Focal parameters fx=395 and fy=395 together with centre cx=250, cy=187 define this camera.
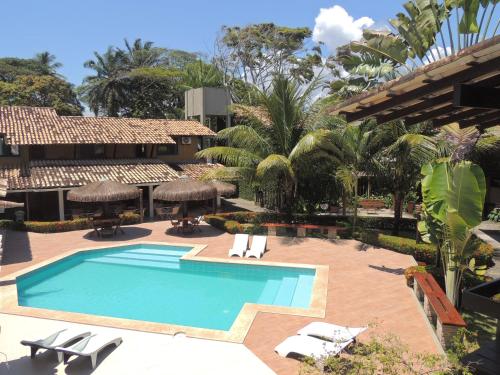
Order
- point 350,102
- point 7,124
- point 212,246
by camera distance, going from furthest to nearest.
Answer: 1. point 7,124
2. point 212,246
3. point 350,102

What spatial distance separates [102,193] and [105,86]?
3236 cm

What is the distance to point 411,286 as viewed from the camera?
1111 centimetres

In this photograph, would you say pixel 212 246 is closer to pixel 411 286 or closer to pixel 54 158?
pixel 411 286

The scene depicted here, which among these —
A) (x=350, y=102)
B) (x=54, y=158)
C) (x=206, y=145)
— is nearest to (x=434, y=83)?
(x=350, y=102)

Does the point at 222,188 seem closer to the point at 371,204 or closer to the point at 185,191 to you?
the point at 185,191

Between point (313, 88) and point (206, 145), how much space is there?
1480cm

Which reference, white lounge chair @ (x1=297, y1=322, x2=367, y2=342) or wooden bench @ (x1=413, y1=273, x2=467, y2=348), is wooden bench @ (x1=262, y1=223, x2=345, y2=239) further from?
white lounge chair @ (x1=297, y1=322, x2=367, y2=342)

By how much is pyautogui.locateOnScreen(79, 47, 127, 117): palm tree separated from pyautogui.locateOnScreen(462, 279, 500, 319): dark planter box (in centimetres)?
4763

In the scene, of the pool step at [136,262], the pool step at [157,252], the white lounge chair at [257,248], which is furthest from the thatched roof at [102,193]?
the white lounge chair at [257,248]

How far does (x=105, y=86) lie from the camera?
46.2 m

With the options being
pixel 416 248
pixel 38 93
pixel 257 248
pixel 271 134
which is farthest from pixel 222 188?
pixel 38 93

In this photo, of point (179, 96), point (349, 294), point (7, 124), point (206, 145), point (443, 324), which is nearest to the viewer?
point (443, 324)

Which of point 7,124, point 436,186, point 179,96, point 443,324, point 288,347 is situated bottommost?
point 288,347

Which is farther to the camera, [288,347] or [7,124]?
[7,124]
